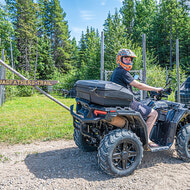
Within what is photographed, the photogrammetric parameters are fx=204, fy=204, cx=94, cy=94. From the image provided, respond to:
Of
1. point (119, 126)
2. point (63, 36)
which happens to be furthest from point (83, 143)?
point (63, 36)

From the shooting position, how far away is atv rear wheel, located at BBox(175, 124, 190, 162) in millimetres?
3854

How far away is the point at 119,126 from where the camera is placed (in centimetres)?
362

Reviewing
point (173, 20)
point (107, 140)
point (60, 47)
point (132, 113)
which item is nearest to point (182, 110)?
point (132, 113)

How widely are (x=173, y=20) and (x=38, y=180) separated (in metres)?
36.0

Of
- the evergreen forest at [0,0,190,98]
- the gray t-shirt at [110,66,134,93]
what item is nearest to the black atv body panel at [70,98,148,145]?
the gray t-shirt at [110,66,134,93]

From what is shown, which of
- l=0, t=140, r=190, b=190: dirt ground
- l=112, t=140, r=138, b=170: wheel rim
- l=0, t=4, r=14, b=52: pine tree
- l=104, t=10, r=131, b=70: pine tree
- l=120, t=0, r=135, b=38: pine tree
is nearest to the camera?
l=0, t=140, r=190, b=190: dirt ground

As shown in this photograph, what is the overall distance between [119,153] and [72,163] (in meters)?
1.06

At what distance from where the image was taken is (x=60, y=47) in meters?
41.4

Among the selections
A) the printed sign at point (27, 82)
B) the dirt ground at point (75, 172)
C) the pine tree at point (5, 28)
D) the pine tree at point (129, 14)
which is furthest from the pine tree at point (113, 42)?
the pine tree at point (129, 14)

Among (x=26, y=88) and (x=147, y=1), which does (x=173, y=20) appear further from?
(x=26, y=88)

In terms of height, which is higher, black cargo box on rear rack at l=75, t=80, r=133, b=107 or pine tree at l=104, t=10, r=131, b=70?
pine tree at l=104, t=10, r=131, b=70

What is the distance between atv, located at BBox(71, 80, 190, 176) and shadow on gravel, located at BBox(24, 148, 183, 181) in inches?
12.3

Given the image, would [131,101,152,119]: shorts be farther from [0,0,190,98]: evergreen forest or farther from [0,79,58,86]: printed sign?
[0,0,190,98]: evergreen forest

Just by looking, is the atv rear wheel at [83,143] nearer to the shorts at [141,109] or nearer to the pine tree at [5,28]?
the shorts at [141,109]
